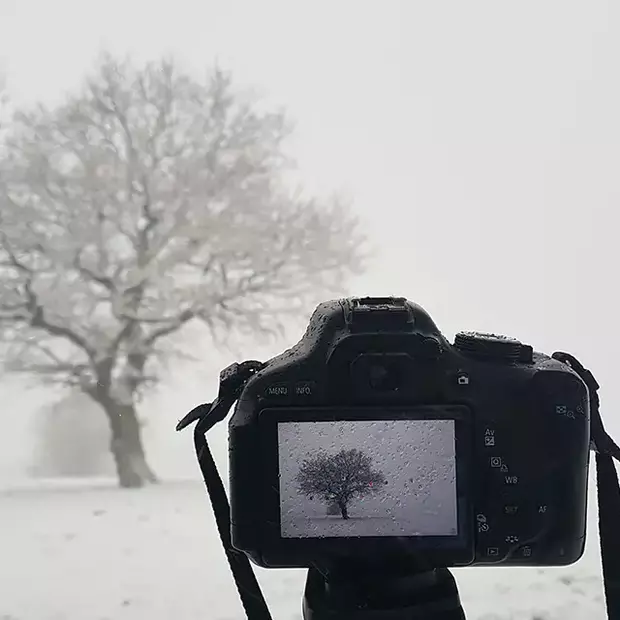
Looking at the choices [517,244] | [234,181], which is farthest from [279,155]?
[517,244]

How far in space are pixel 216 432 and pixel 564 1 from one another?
73cm

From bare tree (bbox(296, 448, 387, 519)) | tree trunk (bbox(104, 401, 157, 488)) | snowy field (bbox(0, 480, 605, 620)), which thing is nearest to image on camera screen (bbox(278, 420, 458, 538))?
bare tree (bbox(296, 448, 387, 519))

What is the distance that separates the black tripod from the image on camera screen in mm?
44

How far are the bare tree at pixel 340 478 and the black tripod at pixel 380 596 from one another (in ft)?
0.19

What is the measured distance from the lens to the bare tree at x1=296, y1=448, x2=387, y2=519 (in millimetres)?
635

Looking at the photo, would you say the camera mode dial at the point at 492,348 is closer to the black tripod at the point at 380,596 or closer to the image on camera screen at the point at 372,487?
the image on camera screen at the point at 372,487

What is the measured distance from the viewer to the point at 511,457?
64cm

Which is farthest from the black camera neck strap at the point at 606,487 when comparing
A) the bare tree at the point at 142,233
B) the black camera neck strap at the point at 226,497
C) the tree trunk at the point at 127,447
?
the tree trunk at the point at 127,447

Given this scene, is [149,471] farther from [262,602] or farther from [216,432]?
[262,602]

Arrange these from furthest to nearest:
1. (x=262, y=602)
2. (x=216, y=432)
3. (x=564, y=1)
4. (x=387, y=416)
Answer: (x=564, y=1), (x=216, y=432), (x=262, y=602), (x=387, y=416)

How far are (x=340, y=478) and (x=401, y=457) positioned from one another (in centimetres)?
5

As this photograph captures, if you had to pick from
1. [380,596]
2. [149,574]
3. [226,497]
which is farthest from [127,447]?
[380,596]

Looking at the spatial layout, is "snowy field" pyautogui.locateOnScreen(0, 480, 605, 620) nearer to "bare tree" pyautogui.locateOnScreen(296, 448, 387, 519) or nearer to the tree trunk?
the tree trunk

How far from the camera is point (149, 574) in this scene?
102 centimetres
